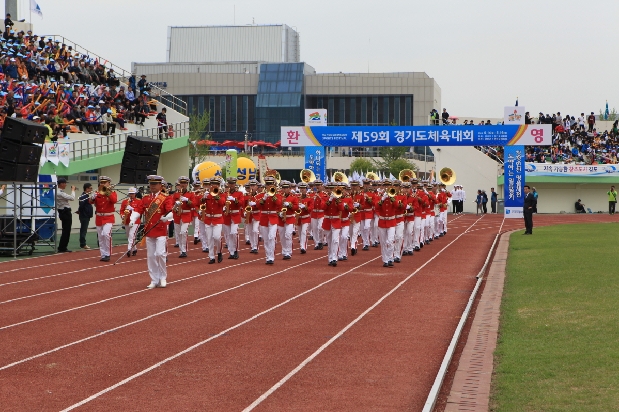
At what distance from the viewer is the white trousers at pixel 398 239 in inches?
A: 836

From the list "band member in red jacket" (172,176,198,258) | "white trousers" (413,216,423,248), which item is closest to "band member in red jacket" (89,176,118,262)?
"band member in red jacket" (172,176,198,258)

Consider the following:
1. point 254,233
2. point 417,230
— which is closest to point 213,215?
point 254,233

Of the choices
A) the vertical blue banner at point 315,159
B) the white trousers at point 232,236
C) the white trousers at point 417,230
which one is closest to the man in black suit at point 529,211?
the white trousers at point 417,230

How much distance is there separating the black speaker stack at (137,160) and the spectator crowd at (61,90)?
12.7 feet

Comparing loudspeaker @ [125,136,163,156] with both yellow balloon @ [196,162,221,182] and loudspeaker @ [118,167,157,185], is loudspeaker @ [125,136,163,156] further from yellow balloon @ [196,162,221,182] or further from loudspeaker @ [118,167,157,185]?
yellow balloon @ [196,162,221,182]

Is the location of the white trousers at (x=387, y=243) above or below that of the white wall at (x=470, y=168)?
below

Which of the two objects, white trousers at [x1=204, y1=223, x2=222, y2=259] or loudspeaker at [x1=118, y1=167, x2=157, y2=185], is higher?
loudspeaker at [x1=118, y1=167, x2=157, y2=185]

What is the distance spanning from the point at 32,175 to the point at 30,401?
1519 centimetres

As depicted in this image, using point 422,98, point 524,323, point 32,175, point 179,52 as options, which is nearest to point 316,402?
point 524,323

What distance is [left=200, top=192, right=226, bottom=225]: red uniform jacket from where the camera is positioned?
67.7 ft

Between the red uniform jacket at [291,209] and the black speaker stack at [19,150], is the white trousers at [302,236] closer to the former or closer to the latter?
the red uniform jacket at [291,209]

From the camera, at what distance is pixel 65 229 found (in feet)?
78.9

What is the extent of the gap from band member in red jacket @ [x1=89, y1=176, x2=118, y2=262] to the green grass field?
361 inches

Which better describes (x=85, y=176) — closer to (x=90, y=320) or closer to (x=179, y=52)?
(x=90, y=320)
